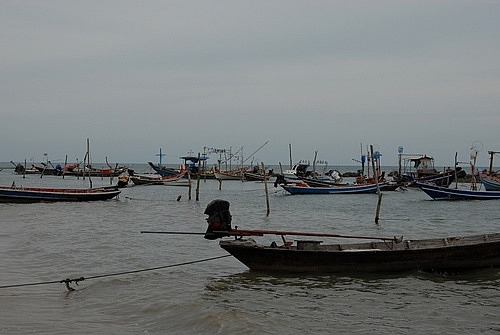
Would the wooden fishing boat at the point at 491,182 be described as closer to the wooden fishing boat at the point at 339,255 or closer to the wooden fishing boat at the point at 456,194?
the wooden fishing boat at the point at 456,194

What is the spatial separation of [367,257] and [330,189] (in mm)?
26799

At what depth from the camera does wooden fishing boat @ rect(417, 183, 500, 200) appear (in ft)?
103

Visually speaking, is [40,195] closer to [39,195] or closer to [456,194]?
[39,195]

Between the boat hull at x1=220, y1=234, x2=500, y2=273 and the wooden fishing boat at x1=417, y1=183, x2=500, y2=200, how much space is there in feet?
74.5

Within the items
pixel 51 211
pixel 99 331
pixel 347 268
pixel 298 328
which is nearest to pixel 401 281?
pixel 347 268

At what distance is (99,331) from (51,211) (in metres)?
18.2

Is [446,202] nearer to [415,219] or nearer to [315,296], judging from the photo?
[415,219]

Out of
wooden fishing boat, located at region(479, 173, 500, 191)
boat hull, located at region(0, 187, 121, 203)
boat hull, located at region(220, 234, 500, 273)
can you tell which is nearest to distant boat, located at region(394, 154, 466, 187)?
wooden fishing boat, located at region(479, 173, 500, 191)

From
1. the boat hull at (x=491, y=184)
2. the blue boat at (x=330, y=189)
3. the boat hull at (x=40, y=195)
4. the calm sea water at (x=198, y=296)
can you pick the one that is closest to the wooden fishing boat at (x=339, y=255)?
the calm sea water at (x=198, y=296)

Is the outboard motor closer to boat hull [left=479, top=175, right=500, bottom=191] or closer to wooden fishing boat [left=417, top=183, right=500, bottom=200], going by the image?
wooden fishing boat [left=417, top=183, right=500, bottom=200]

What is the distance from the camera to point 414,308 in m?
8.62

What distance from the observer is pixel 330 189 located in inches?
1441

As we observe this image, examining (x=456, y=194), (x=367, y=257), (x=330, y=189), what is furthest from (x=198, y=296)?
(x=330, y=189)

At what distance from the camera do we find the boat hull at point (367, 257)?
995 cm
